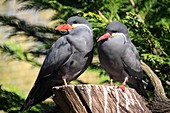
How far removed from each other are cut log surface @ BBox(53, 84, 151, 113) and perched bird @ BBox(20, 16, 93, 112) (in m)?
0.68

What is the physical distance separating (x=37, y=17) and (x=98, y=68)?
5378 millimetres

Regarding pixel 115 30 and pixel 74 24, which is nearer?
pixel 115 30

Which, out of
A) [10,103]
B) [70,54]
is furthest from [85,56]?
[10,103]

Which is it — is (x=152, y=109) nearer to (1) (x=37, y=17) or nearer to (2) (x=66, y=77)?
(2) (x=66, y=77)

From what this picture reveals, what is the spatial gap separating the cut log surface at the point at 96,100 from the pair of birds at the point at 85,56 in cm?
56

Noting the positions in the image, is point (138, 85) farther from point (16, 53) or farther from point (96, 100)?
point (16, 53)

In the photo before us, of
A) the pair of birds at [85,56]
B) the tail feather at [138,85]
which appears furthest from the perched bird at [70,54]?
the tail feather at [138,85]

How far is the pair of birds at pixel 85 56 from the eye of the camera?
5.06 m

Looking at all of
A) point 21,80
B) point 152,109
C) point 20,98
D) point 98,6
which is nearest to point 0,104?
point 20,98

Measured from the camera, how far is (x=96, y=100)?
A: 4391mm

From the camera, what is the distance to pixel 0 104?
267 inches

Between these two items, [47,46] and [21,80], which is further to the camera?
[21,80]

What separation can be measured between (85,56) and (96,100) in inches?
30.9

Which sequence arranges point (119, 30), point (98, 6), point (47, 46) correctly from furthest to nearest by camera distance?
point (47, 46)
point (98, 6)
point (119, 30)
